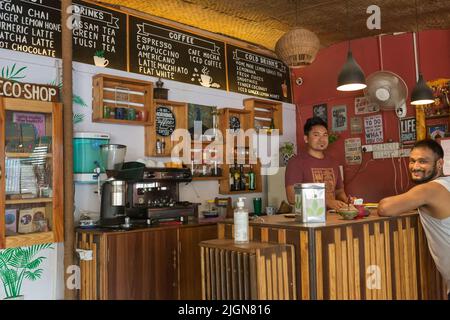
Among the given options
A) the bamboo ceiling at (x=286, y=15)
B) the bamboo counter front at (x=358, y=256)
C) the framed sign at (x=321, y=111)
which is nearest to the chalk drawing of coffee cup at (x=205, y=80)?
the bamboo ceiling at (x=286, y=15)

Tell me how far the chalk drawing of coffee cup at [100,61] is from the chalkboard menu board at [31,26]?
14.2 inches

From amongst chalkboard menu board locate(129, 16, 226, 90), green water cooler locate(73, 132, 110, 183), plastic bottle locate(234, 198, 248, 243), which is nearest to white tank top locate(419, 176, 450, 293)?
plastic bottle locate(234, 198, 248, 243)

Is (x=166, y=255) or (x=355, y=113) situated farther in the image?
(x=355, y=113)

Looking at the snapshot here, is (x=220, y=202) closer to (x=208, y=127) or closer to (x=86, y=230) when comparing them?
(x=208, y=127)

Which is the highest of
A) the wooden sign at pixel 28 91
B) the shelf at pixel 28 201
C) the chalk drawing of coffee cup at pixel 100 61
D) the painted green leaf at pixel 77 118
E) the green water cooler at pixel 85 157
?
the chalk drawing of coffee cup at pixel 100 61

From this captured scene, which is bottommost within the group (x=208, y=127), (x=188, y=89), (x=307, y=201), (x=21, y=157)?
(x=307, y=201)

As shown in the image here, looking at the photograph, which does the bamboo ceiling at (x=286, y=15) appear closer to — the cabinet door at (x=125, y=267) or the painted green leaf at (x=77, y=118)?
the painted green leaf at (x=77, y=118)

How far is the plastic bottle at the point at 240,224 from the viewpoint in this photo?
238 centimetres

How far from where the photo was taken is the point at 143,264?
356 cm

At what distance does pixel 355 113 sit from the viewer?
5.57 metres

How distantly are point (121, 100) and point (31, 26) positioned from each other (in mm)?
995

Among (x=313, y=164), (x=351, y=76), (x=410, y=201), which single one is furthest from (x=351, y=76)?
(x=410, y=201)

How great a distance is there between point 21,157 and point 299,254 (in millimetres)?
2309
